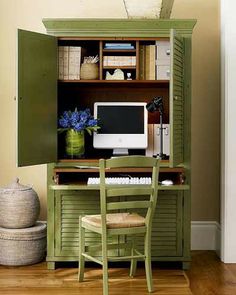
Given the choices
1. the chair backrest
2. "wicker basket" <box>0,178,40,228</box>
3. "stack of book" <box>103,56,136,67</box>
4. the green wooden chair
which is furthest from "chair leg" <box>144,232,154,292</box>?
Answer: "stack of book" <box>103,56,136,67</box>

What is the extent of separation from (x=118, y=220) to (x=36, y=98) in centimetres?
102

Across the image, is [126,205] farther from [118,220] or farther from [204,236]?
[204,236]

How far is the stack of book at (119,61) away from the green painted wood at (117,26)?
19 cm

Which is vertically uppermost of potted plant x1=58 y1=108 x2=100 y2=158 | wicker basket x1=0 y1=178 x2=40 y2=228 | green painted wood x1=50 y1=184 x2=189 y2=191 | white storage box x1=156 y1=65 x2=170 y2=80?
white storage box x1=156 y1=65 x2=170 y2=80

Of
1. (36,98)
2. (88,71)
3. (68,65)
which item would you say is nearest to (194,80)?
(88,71)

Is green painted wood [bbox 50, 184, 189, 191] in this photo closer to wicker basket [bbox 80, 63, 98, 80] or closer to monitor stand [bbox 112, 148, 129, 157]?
monitor stand [bbox 112, 148, 129, 157]

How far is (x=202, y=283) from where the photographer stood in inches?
161

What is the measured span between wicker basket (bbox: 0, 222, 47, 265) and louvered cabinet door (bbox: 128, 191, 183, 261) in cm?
79

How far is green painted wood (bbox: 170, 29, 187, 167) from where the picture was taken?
4.11 m

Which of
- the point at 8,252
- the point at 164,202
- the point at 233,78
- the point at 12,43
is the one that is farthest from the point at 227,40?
the point at 8,252

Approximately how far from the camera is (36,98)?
4195 millimetres

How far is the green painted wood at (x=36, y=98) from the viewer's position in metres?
4.05

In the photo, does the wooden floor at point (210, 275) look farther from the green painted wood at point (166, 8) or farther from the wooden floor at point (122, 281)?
the green painted wood at point (166, 8)

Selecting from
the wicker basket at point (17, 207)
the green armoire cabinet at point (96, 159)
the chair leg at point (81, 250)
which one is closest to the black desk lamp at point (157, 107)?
the green armoire cabinet at point (96, 159)
